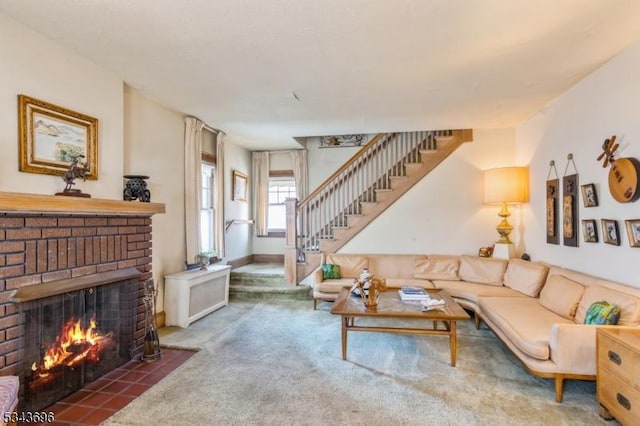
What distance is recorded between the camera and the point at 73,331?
8.47 feet

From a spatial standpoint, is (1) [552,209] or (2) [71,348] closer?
(2) [71,348]

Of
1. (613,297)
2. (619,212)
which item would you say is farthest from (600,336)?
(619,212)

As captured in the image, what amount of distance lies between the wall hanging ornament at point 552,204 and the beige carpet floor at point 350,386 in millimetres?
1474

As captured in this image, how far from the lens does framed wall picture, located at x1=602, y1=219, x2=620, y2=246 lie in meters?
2.85

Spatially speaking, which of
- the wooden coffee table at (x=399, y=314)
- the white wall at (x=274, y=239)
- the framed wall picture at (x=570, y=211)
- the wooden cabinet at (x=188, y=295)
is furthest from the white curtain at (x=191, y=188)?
the framed wall picture at (x=570, y=211)

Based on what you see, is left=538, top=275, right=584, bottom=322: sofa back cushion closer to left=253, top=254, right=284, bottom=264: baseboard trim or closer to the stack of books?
the stack of books

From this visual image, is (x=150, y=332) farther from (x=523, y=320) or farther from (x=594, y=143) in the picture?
(x=594, y=143)

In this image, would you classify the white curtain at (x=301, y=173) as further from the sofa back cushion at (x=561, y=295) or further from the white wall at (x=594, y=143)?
the sofa back cushion at (x=561, y=295)

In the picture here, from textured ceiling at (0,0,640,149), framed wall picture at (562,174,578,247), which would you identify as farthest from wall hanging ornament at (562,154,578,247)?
textured ceiling at (0,0,640,149)

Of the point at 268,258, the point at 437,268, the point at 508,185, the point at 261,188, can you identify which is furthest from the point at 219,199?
the point at 508,185

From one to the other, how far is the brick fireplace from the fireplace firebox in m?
0.05

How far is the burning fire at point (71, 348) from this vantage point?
7.68ft

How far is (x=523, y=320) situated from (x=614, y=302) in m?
0.66

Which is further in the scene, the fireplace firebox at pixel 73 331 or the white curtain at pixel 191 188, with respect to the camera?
the white curtain at pixel 191 188
